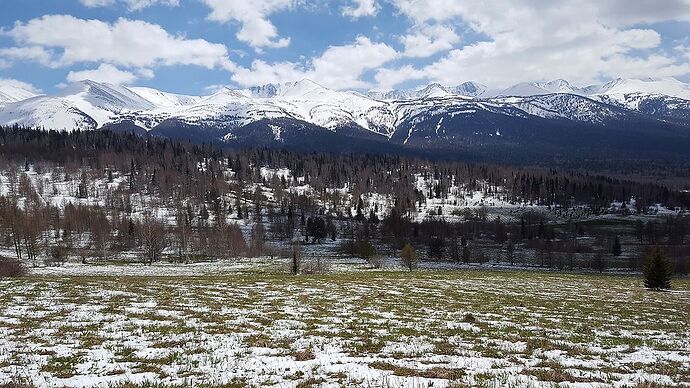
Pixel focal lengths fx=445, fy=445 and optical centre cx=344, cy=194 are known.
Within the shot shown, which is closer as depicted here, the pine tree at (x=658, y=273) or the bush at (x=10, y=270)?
the bush at (x=10, y=270)

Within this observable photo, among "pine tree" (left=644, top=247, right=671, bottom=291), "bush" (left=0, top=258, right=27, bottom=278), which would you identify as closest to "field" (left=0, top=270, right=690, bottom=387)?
"bush" (left=0, top=258, right=27, bottom=278)

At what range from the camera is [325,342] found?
1817 centimetres

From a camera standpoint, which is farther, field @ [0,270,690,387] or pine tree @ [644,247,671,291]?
pine tree @ [644,247,671,291]

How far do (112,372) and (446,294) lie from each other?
101 ft

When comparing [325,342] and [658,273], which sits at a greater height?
[325,342]

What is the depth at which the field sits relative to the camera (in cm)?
1316

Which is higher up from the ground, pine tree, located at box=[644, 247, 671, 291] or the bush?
the bush

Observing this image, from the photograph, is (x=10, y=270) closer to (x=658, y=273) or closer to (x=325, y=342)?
(x=325, y=342)

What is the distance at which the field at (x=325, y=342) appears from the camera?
13156 millimetres

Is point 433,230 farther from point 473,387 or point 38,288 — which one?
point 473,387

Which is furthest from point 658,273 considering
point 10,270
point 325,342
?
point 10,270

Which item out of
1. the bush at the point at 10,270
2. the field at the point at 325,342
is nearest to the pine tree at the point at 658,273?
the field at the point at 325,342

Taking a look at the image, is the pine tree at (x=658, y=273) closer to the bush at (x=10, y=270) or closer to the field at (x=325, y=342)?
the field at (x=325, y=342)

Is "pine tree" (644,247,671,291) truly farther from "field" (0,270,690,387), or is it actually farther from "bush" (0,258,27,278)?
"bush" (0,258,27,278)
